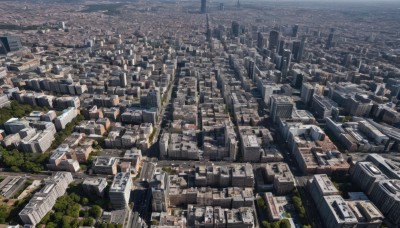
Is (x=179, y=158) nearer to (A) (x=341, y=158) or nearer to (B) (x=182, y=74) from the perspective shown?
(A) (x=341, y=158)

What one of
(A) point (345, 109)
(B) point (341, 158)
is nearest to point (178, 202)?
(B) point (341, 158)

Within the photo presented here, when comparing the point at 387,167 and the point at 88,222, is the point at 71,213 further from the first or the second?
the point at 387,167

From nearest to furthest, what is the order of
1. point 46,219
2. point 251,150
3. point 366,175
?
point 46,219
point 366,175
point 251,150

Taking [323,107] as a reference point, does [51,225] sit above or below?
below

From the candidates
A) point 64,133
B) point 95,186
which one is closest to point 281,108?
point 95,186

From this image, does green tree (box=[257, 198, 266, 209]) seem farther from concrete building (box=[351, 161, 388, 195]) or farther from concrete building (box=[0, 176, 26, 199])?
concrete building (box=[0, 176, 26, 199])

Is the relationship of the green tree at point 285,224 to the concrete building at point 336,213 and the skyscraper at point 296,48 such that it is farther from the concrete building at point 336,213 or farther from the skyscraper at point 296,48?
the skyscraper at point 296,48
